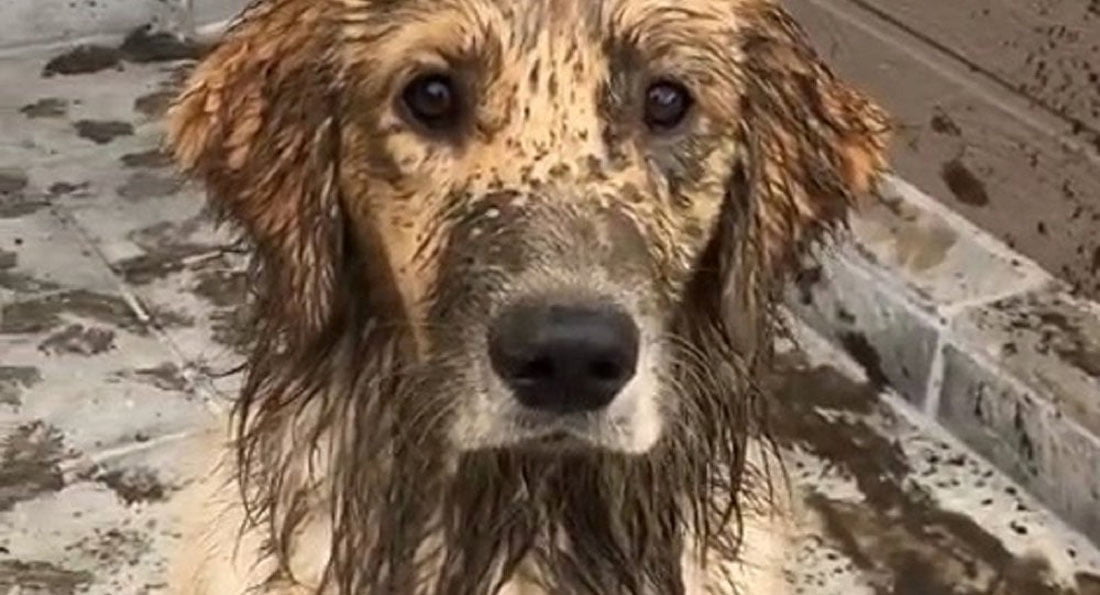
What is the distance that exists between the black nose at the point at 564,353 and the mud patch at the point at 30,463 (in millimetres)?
1831

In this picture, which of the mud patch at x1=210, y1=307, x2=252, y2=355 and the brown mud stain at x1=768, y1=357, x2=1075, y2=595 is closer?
the brown mud stain at x1=768, y1=357, x2=1075, y2=595

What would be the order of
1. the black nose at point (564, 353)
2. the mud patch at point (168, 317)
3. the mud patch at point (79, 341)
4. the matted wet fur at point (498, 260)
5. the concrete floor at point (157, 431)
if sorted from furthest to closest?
1. the mud patch at point (168, 317)
2. the mud patch at point (79, 341)
3. the concrete floor at point (157, 431)
4. the matted wet fur at point (498, 260)
5. the black nose at point (564, 353)

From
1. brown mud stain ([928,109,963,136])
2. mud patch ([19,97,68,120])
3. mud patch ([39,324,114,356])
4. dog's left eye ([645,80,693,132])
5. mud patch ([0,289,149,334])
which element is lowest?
mud patch ([39,324,114,356])

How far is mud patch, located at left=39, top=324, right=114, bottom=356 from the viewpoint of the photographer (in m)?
4.44

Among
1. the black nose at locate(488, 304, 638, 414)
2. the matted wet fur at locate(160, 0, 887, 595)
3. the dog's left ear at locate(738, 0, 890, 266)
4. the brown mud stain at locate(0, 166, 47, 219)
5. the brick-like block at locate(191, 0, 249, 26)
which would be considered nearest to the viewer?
the black nose at locate(488, 304, 638, 414)

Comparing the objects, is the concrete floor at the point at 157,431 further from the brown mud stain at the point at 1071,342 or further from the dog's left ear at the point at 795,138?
the dog's left ear at the point at 795,138

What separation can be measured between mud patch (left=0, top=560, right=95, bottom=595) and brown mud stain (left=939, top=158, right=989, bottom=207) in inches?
73.3

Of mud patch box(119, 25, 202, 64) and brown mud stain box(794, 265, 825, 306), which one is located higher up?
mud patch box(119, 25, 202, 64)

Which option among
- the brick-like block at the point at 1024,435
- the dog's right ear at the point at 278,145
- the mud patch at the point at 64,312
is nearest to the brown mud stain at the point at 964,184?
the brick-like block at the point at 1024,435

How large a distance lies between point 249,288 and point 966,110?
1.99 meters

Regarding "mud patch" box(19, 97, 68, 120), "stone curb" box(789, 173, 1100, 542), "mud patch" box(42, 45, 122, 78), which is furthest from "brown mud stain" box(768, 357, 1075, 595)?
"mud patch" box(42, 45, 122, 78)

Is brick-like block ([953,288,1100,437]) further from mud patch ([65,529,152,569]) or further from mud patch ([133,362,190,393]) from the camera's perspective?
mud patch ([65,529,152,569])

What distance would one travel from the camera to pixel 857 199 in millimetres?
2955

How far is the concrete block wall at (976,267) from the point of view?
4215 millimetres
